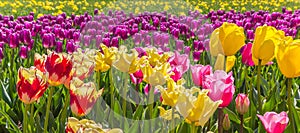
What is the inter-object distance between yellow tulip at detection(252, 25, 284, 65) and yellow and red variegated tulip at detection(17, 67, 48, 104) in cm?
79

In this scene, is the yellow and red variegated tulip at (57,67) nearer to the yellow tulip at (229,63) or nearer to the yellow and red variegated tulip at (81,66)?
the yellow and red variegated tulip at (81,66)

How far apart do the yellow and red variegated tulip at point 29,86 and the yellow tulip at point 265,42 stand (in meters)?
0.79

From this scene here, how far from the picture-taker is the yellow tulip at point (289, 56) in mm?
1676

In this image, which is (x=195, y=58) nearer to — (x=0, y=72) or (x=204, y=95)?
(x=0, y=72)

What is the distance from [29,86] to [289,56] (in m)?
0.84

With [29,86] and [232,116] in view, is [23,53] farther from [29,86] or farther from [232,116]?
[29,86]

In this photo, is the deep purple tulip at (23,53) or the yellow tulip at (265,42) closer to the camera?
the yellow tulip at (265,42)

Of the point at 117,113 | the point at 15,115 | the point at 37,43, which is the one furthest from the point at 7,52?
the point at 117,113

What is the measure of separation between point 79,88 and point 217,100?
1.41 ft

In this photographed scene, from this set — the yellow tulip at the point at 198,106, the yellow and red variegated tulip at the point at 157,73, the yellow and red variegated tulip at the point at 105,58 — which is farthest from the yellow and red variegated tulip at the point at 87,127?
the yellow and red variegated tulip at the point at 105,58

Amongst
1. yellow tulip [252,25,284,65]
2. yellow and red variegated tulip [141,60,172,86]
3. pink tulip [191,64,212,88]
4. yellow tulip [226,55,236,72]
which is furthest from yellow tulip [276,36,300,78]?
yellow tulip [226,55,236,72]

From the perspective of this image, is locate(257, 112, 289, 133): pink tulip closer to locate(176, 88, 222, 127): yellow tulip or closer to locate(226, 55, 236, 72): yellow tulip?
A: locate(176, 88, 222, 127): yellow tulip

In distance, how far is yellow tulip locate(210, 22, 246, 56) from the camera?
2.04 metres

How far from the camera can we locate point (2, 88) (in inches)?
113
